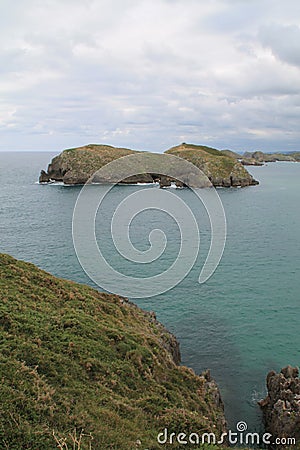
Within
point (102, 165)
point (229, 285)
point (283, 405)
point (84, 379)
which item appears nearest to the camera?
point (84, 379)

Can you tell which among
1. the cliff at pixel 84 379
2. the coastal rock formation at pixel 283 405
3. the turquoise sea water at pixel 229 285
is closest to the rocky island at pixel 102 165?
the turquoise sea water at pixel 229 285

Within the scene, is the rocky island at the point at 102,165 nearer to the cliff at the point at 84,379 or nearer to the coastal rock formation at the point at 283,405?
the cliff at the point at 84,379

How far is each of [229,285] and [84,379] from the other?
30053 mm

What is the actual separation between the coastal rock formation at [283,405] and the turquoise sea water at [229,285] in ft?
3.93

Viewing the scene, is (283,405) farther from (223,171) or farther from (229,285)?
(223,171)

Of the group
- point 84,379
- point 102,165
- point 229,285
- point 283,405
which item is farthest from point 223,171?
point 84,379

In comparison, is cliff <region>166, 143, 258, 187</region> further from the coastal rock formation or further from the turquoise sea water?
the coastal rock formation

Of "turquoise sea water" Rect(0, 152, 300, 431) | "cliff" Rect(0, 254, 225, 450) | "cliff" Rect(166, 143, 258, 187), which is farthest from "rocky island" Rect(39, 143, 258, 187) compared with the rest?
"cliff" Rect(0, 254, 225, 450)

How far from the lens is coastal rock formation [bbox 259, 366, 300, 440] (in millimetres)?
22016

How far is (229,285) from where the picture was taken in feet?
153

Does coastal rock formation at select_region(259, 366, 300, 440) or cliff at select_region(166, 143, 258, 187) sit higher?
cliff at select_region(166, 143, 258, 187)

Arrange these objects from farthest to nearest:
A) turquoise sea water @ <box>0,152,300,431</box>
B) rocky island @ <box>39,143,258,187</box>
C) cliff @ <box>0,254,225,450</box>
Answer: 1. rocky island @ <box>39,143,258,187</box>
2. turquoise sea water @ <box>0,152,300,431</box>
3. cliff @ <box>0,254,225,450</box>

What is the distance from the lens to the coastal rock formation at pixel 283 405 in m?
22.0

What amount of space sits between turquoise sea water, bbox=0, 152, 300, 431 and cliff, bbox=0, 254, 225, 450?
412 cm
